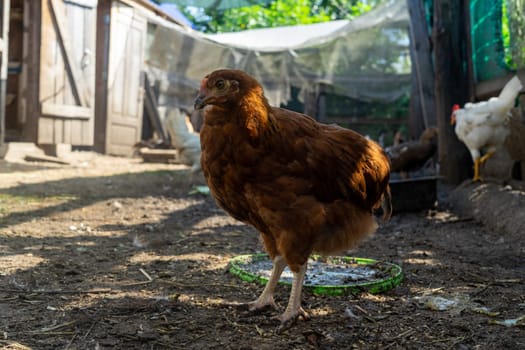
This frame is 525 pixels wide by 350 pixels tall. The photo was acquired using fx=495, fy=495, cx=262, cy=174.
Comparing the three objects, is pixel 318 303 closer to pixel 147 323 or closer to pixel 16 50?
pixel 147 323

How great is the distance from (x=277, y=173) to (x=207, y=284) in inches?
40.5

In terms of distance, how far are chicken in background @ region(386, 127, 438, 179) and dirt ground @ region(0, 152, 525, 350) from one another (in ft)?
4.68

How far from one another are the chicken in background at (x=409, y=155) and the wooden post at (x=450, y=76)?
34cm

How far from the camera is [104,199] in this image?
596 centimetres

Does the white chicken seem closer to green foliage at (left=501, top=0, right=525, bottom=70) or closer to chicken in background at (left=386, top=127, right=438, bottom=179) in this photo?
green foliage at (left=501, top=0, right=525, bottom=70)

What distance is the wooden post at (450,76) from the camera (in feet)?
22.3

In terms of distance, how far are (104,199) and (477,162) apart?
455cm

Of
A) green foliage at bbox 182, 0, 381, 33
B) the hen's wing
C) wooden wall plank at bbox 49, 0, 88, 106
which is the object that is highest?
green foliage at bbox 182, 0, 381, 33

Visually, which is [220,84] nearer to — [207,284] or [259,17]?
[207,284]

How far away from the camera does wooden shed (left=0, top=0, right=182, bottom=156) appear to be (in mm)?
8586

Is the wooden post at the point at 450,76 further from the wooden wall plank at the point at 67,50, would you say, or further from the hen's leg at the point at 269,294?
the wooden wall plank at the point at 67,50

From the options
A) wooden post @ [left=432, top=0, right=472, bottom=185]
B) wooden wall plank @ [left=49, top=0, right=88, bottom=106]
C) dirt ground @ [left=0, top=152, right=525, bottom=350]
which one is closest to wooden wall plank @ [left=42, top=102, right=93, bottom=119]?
wooden wall plank @ [left=49, top=0, right=88, bottom=106]

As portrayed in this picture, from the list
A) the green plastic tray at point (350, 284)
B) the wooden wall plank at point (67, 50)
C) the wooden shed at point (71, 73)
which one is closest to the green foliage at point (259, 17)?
the wooden shed at point (71, 73)

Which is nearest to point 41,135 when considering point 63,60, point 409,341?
point 63,60
